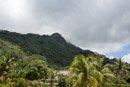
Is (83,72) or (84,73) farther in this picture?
(83,72)

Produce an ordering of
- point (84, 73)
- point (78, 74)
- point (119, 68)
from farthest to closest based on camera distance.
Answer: point (119, 68)
point (78, 74)
point (84, 73)

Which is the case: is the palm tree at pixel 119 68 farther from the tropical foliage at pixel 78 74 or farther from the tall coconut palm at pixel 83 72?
the tall coconut palm at pixel 83 72

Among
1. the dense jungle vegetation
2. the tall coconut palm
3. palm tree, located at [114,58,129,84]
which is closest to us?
the tall coconut palm

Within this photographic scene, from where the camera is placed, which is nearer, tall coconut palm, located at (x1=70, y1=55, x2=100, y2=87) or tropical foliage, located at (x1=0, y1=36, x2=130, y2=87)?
tall coconut palm, located at (x1=70, y1=55, x2=100, y2=87)

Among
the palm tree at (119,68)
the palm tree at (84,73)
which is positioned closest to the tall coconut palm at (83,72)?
the palm tree at (84,73)

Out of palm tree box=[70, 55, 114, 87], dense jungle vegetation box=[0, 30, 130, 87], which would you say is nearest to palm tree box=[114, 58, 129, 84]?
dense jungle vegetation box=[0, 30, 130, 87]

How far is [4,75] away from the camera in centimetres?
10981

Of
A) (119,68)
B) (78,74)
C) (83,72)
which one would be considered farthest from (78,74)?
(119,68)

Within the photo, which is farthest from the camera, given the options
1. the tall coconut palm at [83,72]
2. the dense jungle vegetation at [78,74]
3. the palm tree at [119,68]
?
the palm tree at [119,68]

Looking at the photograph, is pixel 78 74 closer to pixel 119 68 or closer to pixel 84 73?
pixel 84 73

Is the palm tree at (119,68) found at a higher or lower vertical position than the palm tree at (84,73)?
higher

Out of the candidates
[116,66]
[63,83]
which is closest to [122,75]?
[116,66]

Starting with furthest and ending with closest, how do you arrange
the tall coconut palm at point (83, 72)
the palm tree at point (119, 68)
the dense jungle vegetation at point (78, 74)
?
the palm tree at point (119, 68)
the dense jungle vegetation at point (78, 74)
the tall coconut palm at point (83, 72)

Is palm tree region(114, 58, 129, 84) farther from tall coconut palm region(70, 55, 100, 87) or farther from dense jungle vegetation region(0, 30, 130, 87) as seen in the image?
tall coconut palm region(70, 55, 100, 87)
